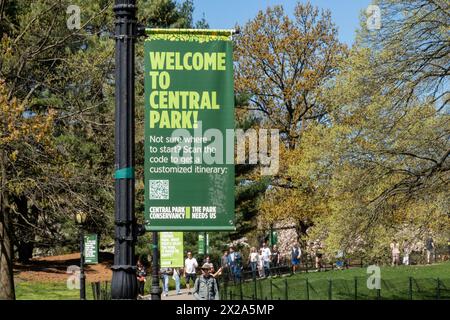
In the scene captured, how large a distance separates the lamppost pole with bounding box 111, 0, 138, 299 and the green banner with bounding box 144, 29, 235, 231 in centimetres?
50

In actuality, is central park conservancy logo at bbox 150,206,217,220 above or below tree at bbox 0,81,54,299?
below

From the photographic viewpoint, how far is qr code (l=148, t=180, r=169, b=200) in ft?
32.0

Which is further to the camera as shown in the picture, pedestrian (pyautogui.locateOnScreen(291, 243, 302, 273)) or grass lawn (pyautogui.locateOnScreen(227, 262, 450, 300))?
pedestrian (pyautogui.locateOnScreen(291, 243, 302, 273))

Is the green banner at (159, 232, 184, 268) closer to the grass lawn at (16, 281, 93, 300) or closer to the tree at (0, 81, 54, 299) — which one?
the tree at (0, 81, 54, 299)

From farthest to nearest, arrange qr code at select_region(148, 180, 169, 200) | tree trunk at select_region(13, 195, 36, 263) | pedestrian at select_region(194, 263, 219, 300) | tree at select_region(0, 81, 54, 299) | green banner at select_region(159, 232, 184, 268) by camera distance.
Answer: tree trunk at select_region(13, 195, 36, 263)
green banner at select_region(159, 232, 184, 268)
tree at select_region(0, 81, 54, 299)
pedestrian at select_region(194, 263, 219, 300)
qr code at select_region(148, 180, 169, 200)

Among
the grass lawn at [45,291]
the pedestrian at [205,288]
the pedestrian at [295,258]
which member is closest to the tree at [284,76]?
the pedestrian at [295,258]

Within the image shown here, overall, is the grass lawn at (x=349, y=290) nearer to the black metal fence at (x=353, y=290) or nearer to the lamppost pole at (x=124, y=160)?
the black metal fence at (x=353, y=290)

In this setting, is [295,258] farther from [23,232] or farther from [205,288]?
[205,288]

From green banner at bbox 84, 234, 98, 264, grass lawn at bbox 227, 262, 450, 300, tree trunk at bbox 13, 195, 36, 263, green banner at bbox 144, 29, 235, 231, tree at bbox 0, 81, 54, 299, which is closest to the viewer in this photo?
green banner at bbox 144, 29, 235, 231

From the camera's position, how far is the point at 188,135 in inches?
380

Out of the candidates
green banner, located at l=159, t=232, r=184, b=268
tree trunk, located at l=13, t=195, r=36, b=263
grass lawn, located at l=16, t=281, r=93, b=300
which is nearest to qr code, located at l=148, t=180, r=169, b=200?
green banner, located at l=159, t=232, r=184, b=268

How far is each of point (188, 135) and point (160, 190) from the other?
2.37 ft

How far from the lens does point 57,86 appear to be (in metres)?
28.5

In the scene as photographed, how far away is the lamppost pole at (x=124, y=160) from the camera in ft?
29.5
